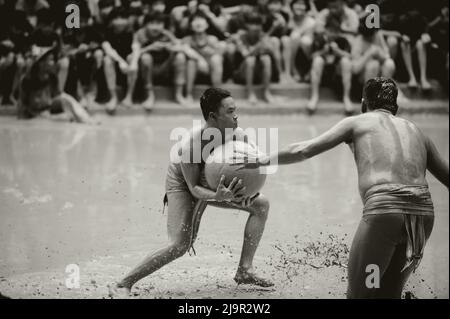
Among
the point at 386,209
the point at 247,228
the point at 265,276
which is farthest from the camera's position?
the point at 265,276

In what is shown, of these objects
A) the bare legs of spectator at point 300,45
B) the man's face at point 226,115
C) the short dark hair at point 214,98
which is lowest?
the man's face at point 226,115

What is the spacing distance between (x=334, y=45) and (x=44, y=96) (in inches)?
183

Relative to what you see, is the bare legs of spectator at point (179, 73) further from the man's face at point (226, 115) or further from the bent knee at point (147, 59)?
the man's face at point (226, 115)

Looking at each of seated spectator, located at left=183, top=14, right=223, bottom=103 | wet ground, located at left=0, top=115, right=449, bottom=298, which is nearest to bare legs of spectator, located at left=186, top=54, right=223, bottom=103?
seated spectator, located at left=183, top=14, right=223, bottom=103

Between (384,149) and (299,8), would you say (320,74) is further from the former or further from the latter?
(384,149)

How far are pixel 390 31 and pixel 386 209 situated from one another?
883 cm

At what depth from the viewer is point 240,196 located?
171 inches

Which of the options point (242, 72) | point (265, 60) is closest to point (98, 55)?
point (242, 72)

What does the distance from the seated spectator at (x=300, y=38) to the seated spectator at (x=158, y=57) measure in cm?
188

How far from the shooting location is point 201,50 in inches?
453

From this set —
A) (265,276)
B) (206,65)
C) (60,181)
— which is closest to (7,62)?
(206,65)

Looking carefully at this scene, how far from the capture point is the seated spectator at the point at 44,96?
10672mm

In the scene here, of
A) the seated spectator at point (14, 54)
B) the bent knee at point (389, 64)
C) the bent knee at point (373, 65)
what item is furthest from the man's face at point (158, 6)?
the bent knee at point (389, 64)
